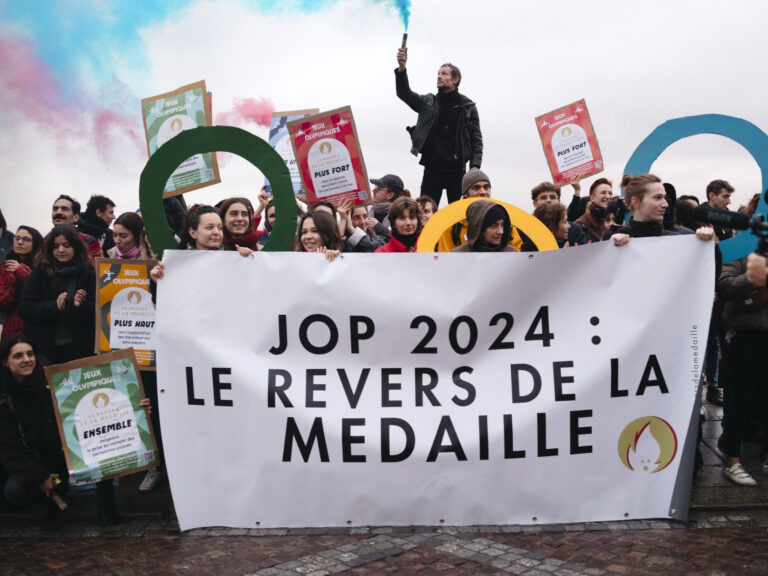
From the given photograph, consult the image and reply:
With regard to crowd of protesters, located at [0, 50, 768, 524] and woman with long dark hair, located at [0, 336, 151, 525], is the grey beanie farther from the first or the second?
woman with long dark hair, located at [0, 336, 151, 525]

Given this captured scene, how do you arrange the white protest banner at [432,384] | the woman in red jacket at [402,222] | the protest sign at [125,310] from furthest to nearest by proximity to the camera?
the woman in red jacket at [402,222]
the protest sign at [125,310]
the white protest banner at [432,384]

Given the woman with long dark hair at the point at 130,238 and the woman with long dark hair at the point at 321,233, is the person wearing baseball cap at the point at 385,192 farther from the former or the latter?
the woman with long dark hair at the point at 130,238

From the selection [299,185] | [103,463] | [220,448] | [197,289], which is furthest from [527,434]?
[299,185]

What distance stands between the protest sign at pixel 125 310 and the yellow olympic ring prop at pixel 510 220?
2.05 meters

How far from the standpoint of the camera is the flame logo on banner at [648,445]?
15.1ft

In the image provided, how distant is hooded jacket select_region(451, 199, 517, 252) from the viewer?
4973 millimetres

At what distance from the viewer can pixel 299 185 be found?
8141 millimetres

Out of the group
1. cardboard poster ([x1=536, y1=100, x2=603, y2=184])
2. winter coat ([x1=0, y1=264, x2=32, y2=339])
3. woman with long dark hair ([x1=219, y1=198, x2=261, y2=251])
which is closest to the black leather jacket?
cardboard poster ([x1=536, y1=100, x2=603, y2=184])

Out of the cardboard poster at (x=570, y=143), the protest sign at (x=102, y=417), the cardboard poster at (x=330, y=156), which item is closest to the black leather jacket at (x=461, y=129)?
the cardboard poster at (x=570, y=143)

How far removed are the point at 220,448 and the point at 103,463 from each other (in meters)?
0.99

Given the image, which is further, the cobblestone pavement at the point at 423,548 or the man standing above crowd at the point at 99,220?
the man standing above crowd at the point at 99,220

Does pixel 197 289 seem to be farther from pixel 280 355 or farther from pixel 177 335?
pixel 280 355

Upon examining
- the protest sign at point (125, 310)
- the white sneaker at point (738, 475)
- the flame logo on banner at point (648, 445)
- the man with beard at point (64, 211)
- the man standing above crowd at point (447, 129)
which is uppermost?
the man standing above crowd at point (447, 129)

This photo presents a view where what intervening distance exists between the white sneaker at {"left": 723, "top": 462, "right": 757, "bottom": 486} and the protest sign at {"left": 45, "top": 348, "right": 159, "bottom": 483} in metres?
4.08
